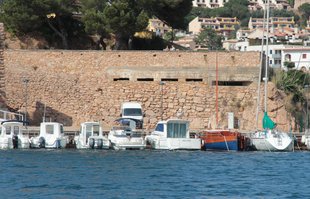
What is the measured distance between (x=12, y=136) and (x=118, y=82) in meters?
8.19

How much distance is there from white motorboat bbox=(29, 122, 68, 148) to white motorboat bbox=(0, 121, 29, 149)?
1.29 ft

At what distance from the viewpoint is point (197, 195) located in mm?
32344

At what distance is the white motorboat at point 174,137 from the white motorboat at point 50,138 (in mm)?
4235

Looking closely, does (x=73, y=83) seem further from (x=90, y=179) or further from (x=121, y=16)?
(x=90, y=179)

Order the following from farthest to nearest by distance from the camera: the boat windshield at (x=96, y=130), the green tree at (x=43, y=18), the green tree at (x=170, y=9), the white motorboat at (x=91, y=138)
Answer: the green tree at (x=170, y=9), the green tree at (x=43, y=18), the boat windshield at (x=96, y=130), the white motorboat at (x=91, y=138)

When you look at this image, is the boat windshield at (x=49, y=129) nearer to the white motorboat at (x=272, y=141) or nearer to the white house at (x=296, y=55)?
the white motorboat at (x=272, y=141)

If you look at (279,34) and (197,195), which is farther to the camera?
(279,34)

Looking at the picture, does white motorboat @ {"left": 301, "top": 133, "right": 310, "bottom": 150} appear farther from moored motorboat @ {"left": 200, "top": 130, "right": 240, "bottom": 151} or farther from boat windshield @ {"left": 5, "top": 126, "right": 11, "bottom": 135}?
boat windshield @ {"left": 5, "top": 126, "right": 11, "bottom": 135}

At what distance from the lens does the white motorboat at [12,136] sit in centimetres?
4669

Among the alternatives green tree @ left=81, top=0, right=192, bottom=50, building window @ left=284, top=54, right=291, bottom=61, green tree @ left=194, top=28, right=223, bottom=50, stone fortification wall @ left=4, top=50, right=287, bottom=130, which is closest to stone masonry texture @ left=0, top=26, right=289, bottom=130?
stone fortification wall @ left=4, top=50, right=287, bottom=130

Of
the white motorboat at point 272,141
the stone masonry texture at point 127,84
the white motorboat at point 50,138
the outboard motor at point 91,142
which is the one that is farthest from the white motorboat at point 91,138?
the white motorboat at point 272,141

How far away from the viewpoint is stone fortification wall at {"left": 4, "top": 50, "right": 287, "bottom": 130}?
52.7 metres

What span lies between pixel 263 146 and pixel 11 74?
46.6 feet

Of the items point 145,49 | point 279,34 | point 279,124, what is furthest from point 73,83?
point 279,34
